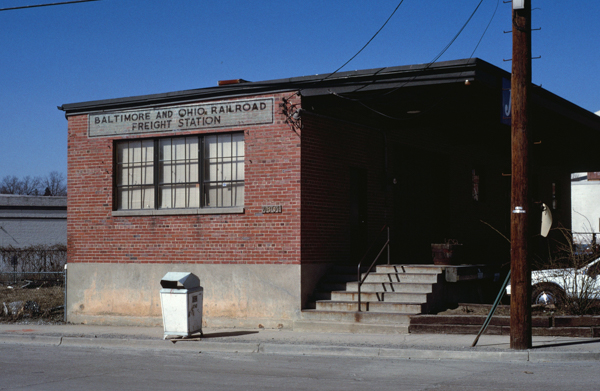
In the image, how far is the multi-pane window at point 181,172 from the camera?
16422mm

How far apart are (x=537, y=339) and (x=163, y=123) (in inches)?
384

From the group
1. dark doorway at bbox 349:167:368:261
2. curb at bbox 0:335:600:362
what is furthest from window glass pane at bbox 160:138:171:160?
curb at bbox 0:335:600:362

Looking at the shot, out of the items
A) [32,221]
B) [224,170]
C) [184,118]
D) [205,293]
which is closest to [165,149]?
[184,118]

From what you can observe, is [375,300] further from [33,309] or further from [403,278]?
[33,309]

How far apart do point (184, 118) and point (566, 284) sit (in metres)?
9.20

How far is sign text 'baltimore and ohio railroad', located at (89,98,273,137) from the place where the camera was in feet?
52.6

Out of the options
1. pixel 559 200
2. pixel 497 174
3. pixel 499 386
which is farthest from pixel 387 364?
pixel 559 200

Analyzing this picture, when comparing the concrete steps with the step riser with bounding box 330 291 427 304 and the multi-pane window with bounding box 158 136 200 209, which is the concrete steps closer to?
the step riser with bounding box 330 291 427 304

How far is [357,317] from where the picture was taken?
1445 centimetres

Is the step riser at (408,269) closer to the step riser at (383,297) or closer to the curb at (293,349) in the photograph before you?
the step riser at (383,297)

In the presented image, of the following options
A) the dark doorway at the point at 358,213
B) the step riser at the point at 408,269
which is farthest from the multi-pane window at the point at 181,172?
the step riser at the point at 408,269

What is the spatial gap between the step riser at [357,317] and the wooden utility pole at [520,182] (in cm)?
309

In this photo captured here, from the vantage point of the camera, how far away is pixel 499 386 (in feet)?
28.6

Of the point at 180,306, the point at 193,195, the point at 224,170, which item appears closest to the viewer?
the point at 180,306
